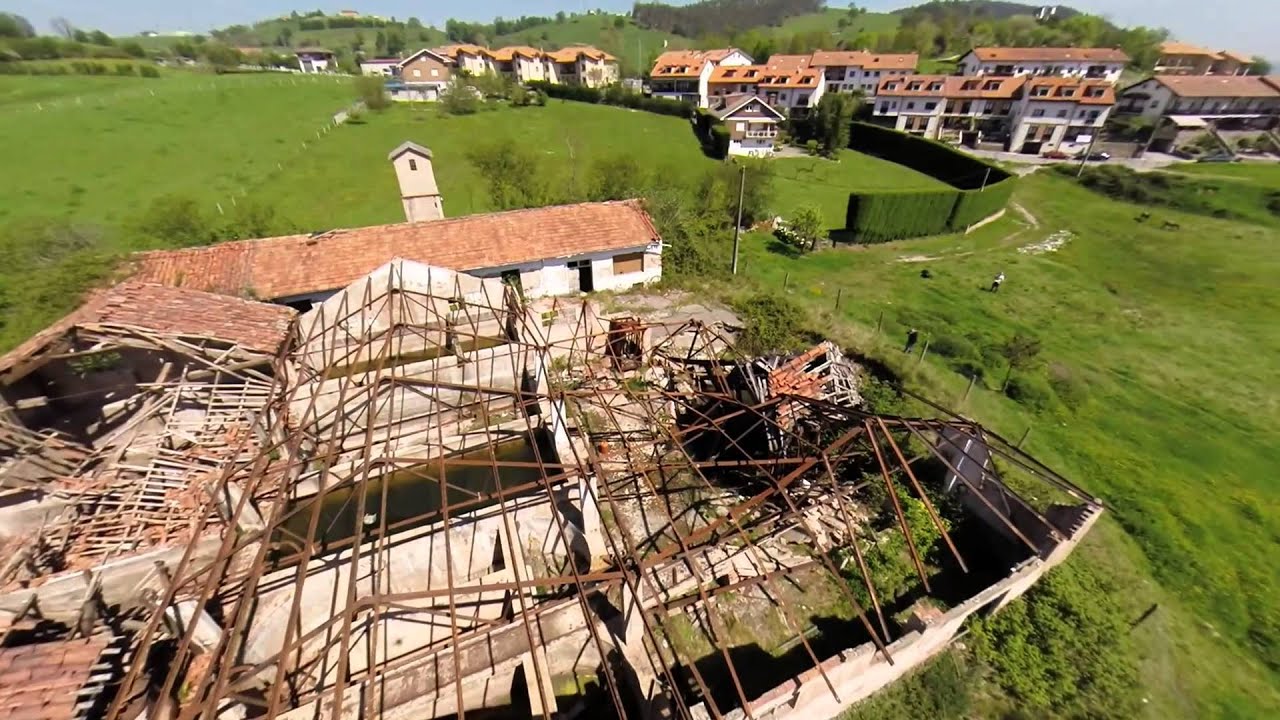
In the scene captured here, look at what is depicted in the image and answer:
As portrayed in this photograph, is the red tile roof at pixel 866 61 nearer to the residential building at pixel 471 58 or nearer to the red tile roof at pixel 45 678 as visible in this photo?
the residential building at pixel 471 58

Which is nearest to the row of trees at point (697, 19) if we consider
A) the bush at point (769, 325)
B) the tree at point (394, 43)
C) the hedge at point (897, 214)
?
the tree at point (394, 43)

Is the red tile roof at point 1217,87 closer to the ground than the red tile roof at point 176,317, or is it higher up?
higher up

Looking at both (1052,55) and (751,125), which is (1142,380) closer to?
(751,125)

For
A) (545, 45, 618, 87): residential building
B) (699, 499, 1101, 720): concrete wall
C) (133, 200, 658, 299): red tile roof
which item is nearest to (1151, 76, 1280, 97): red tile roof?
(133, 200, 658, 299): red tile roof

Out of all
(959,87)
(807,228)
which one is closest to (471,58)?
(959,87)

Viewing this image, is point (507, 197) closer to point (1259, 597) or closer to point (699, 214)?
point (699, 214)

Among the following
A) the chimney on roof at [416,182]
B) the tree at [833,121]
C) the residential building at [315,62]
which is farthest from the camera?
the residential building at [315,62]

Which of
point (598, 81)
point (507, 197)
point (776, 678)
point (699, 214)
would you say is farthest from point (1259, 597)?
point (598, 81)
